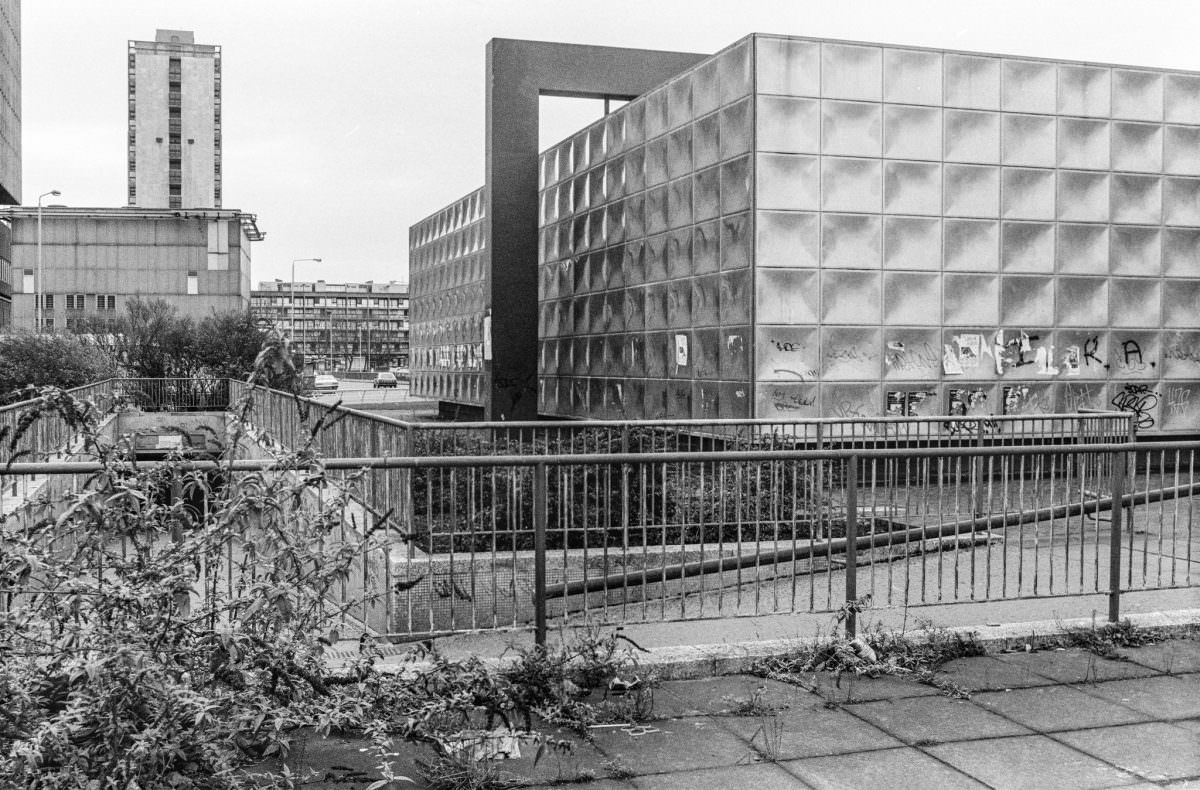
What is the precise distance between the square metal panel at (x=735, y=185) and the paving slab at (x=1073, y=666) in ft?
41.2

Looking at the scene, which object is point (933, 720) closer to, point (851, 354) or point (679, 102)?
point (851, 354)

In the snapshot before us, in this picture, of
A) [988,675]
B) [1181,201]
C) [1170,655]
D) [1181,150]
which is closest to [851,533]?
[988,675]

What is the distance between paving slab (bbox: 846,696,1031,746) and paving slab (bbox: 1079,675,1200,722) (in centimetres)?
72

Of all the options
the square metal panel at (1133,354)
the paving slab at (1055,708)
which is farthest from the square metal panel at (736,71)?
the paving slab at (1055,708)

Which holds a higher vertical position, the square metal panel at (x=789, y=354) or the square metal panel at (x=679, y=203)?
the square metal panel at (x=679, y=203)

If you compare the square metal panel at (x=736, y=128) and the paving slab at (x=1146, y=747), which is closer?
the paving slab at (x=1146, y=747)

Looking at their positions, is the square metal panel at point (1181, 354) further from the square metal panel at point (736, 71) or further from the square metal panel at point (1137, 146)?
the square metal panel at point (736, 71)

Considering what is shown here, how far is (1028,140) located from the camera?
19.2 metres

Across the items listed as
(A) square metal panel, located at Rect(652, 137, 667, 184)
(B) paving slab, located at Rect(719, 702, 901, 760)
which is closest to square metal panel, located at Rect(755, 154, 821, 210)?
(A) square metal panel, located at Rect(652, 137, 667, 184)

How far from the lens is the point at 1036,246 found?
19328 mm

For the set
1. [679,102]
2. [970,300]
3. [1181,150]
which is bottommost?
[970,300]

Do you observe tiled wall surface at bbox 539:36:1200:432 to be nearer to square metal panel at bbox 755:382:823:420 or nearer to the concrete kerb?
square metal panel at bbox 755:382:823:420

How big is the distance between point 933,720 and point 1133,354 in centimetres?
1619

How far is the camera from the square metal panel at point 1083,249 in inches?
766
